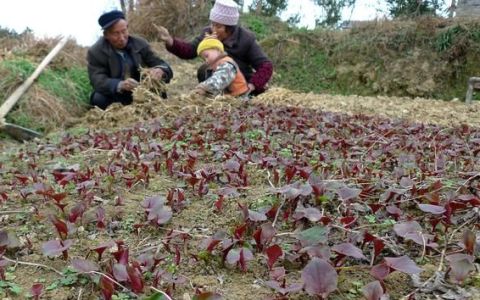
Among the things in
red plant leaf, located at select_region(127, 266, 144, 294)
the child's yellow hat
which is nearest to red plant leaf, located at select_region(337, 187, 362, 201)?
red plant leaf, located at select_region(127, 266, 144, 294)

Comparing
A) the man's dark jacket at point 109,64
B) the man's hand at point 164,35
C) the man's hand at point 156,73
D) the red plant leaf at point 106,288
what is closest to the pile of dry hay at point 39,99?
the man's dark jacket at point 109,64

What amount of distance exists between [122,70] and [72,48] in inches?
109

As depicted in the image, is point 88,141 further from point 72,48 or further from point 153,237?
point 72,48

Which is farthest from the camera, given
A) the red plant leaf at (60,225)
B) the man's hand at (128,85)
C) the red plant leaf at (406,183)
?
the man's hand at (128,85)

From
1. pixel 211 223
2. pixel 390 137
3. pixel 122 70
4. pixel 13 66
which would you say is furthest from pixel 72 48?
pixel 211 223

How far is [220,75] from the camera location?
19.2 feet

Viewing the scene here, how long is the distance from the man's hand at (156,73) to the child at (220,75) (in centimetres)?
53

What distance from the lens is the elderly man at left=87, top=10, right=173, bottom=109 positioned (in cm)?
608

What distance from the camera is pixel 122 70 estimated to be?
6438mm

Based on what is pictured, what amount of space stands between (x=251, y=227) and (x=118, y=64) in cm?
517

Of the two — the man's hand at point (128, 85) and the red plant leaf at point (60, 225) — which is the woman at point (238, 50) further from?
the red plant leaf at point (60, 225)

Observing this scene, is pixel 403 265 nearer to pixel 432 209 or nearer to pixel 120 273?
pixel 432 209

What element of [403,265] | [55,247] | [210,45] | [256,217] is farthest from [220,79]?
[403,265]

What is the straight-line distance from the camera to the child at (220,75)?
576 centimetres
